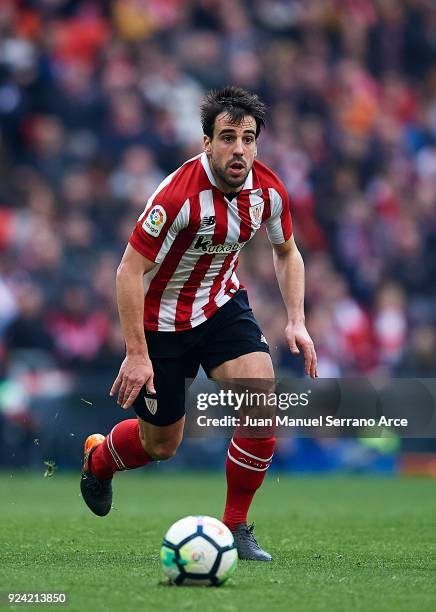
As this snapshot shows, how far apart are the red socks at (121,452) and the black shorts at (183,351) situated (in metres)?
0.23

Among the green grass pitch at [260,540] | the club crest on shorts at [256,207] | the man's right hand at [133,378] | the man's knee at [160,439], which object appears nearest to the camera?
the green grass pitch at [260,540]

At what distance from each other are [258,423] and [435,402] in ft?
22.9

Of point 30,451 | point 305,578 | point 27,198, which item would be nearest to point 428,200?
point 27,198

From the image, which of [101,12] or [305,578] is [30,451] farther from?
[305,578]

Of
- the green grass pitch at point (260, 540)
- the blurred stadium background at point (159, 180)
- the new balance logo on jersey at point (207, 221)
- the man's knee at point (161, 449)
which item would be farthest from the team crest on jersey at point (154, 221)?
the blurred stadium background at point (159, 180)

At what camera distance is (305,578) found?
5.62 meters

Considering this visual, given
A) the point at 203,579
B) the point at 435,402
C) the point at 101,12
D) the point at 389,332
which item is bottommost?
the point at 203,579

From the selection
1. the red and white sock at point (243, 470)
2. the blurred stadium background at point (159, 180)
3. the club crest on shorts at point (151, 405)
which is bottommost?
the red and white sock at point (243, 470)

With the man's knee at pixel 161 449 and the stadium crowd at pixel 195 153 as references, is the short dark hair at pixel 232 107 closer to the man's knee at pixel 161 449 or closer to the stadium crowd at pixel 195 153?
the man's knee at pixel 161 449

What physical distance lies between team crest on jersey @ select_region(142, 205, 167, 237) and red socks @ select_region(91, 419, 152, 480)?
1265 mm

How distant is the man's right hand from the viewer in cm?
605

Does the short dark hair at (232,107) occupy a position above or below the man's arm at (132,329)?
above

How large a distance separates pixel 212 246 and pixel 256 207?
325 mm

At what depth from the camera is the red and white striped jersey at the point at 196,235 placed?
6305 mm
